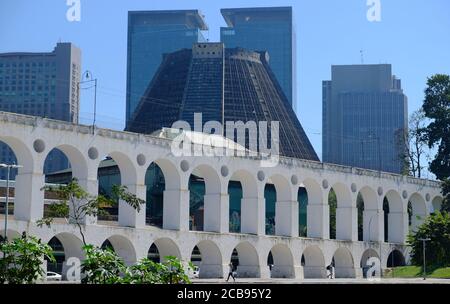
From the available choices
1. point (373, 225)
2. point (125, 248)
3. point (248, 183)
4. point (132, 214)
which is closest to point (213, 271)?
point (248, 183)

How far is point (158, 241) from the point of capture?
5138 centimetres

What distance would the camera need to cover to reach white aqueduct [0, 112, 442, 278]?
1751 inches

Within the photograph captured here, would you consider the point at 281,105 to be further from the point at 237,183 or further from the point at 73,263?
the point at 73,263

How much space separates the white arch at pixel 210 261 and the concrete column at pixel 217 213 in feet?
3.87

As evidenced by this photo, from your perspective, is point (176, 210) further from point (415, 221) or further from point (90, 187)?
point (415, 221)

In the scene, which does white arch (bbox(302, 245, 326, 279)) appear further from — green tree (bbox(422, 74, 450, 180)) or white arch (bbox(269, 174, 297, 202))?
green tree (bbox(422, 74, 450, 180))

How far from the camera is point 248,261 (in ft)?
186

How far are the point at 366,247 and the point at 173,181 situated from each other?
67.3 ft

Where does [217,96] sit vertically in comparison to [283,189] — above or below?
above

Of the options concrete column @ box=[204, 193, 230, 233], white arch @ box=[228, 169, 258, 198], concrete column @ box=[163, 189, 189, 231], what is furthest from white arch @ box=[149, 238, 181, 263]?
white arch @ box=[228, 169, 258, 198]

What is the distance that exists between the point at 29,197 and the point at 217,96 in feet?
290

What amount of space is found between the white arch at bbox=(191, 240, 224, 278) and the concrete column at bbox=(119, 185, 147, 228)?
5.83 meters

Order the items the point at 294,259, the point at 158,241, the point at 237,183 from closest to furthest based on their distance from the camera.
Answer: the point at 158,241, the point at 294,259, the point at 237,183

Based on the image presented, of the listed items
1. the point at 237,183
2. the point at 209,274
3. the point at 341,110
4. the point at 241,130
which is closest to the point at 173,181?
the point at 209,274
